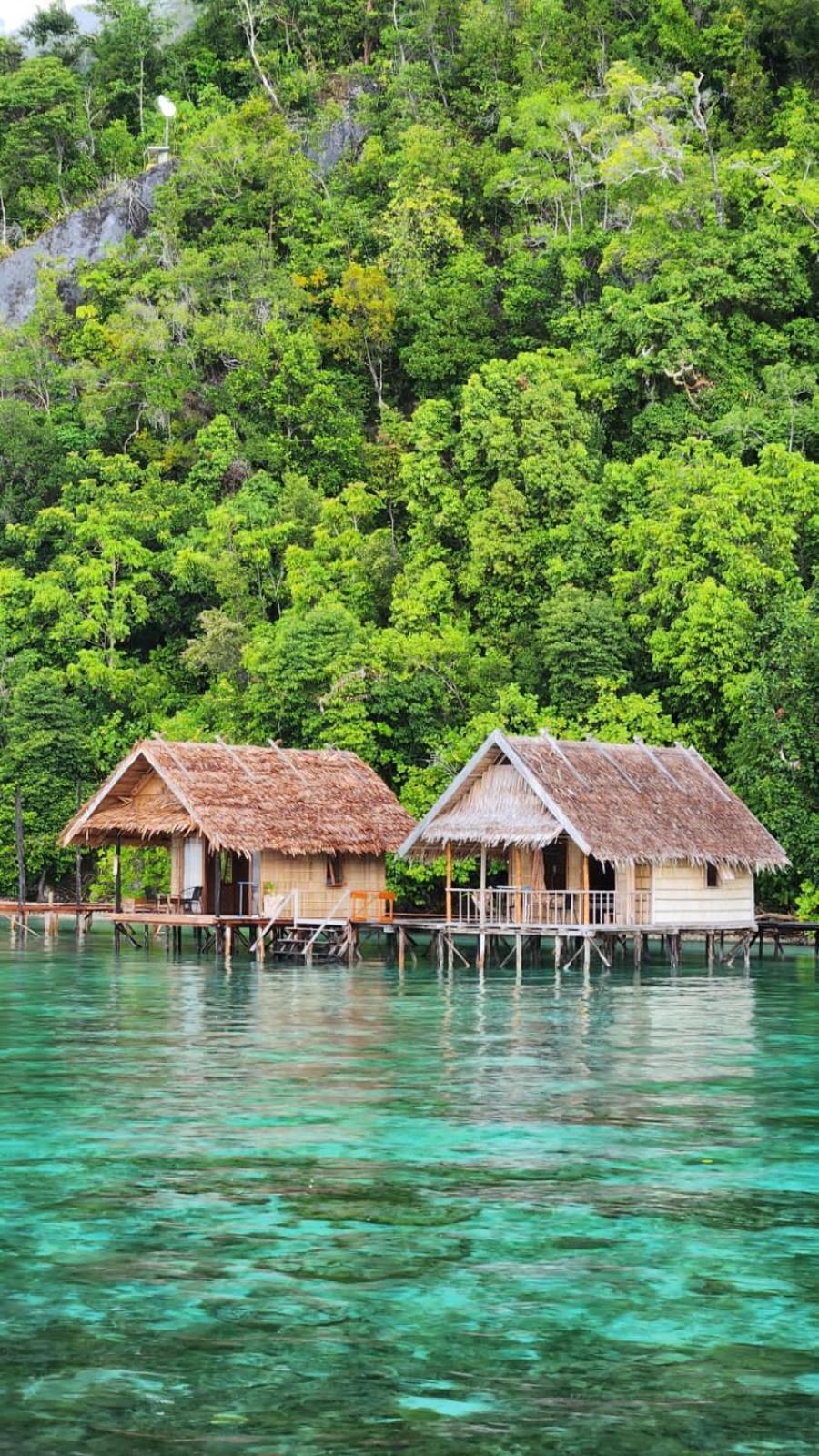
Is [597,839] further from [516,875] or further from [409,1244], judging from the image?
[409,1244]

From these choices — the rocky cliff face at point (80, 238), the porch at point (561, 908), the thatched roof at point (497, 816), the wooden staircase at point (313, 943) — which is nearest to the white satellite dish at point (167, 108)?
the rocky cliff face at point (80, 238)

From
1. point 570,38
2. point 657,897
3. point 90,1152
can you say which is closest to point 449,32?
point 570,38

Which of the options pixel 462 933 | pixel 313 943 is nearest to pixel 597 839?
pixel 462 933

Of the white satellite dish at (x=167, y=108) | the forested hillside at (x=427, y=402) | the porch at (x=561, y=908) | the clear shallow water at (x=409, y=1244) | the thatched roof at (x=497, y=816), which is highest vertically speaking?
the white satellite dish at (x=167, y=108)

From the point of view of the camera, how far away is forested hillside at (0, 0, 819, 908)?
4147 cm

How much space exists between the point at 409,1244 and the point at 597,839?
824 inches

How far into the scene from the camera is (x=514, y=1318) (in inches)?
381

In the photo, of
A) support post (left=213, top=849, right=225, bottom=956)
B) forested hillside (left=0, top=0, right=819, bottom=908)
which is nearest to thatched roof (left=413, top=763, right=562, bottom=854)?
support post (left=213, top=849, right=225, bottom=956)

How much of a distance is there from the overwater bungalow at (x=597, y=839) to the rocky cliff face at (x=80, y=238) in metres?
36.8

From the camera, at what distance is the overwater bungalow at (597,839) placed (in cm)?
3272

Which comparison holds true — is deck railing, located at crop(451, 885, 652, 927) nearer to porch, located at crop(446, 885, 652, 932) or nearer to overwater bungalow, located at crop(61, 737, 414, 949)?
porch, located at crop(446, 885, 652, 932)

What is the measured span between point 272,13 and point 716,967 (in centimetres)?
4788

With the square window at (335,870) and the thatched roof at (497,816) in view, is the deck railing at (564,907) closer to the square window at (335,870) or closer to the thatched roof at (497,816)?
the thatched roof at (497,816)

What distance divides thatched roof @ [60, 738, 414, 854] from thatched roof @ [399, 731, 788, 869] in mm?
2030
